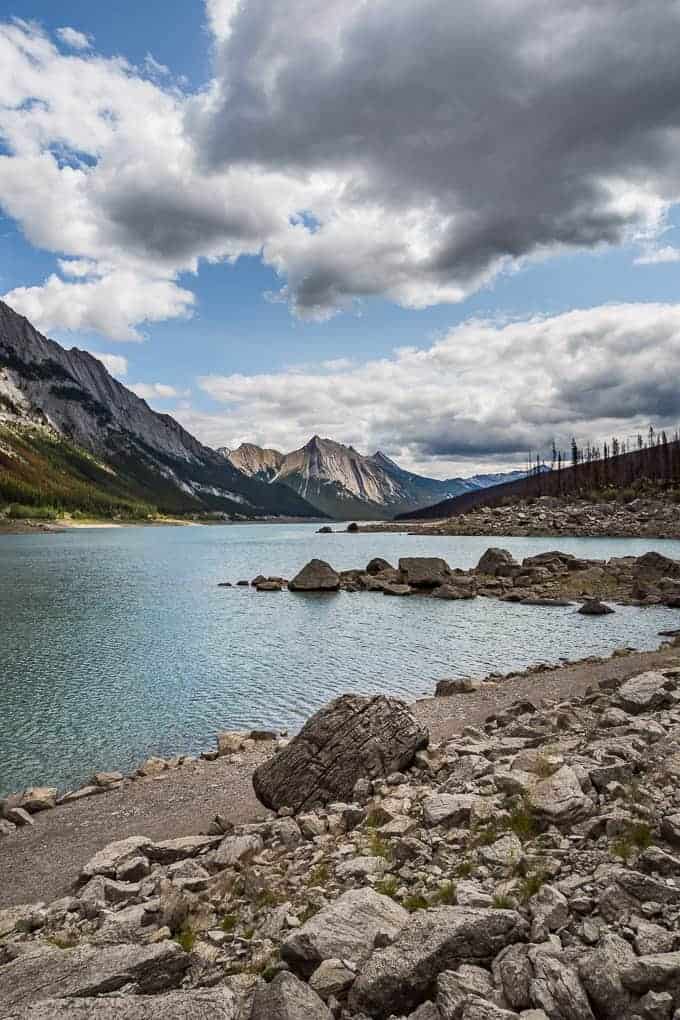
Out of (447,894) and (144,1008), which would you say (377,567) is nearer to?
(447,894)

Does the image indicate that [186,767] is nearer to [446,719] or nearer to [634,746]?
[446,719]

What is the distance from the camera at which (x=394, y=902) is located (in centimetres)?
986

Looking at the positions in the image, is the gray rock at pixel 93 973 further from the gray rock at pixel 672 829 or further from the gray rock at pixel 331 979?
the gray rock at pixel 672 829

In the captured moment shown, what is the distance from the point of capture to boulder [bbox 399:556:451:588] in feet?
270

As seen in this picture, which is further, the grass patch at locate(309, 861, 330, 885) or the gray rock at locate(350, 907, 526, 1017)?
the grass patch at locate(309, 861, 330, 885)

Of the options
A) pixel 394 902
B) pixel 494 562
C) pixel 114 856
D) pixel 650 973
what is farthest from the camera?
pixel 494 562

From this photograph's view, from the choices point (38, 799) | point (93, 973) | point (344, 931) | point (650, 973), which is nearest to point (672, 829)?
point (650, 973)

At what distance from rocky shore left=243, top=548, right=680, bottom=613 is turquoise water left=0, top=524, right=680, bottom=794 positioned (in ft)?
16.2

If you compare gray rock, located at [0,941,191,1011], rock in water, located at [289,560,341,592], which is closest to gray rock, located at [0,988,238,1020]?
gray rock, located at [0,941,191,1011]

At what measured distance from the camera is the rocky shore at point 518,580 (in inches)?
2778

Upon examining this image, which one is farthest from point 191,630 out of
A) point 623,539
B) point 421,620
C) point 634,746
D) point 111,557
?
point 623,539

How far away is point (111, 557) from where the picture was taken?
435ft

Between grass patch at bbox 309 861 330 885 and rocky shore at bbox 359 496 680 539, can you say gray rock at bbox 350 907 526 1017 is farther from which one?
rocky shore at bbox 359 496 680 539

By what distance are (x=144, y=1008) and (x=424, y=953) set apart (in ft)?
12.2
